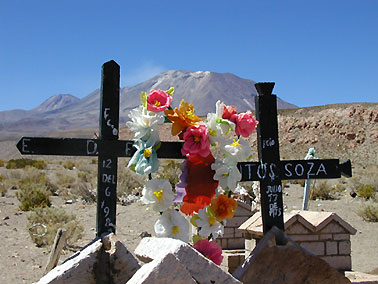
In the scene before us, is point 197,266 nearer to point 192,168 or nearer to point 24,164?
point 192,168

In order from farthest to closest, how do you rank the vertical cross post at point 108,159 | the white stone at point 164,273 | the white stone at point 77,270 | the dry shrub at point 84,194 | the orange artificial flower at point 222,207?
the dry shrub at point 84,194 → the vertical cross post at point 108,159 → the orange artificial flower at point 222,207 → the white stone at point 77,270 → the white stone at point 164,273

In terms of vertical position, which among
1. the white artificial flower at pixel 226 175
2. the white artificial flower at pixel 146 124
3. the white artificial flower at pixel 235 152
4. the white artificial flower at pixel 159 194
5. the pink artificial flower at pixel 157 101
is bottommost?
the white artificial flower at pixel 159 194

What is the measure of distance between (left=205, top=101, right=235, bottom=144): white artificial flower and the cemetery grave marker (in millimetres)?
376

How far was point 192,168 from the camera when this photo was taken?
4527mm

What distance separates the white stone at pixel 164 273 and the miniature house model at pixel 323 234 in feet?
12.2

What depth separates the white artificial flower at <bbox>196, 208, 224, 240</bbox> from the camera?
440cm

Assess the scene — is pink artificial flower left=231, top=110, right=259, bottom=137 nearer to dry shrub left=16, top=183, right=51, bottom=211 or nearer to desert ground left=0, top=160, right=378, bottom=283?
desert ground left=0, top=160, right=378, bottom=283

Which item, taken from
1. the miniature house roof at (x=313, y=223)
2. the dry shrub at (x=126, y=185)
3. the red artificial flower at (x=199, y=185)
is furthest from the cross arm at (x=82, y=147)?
the dry shrub at (x=126, y=185)

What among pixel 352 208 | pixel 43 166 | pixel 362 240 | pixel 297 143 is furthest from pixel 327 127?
pixel 362 240

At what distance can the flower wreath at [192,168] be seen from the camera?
171 inches

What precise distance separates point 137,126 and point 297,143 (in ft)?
178

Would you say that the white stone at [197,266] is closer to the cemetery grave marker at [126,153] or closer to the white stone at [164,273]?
the white stone at [164,273]

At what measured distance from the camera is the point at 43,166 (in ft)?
111

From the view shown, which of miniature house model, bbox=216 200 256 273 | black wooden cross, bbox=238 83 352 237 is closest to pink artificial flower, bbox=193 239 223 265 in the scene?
black wooden cross, bbox=238 83 352 237
